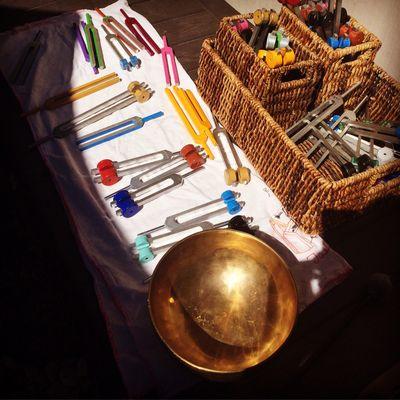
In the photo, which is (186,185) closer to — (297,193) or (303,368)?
(297,193)

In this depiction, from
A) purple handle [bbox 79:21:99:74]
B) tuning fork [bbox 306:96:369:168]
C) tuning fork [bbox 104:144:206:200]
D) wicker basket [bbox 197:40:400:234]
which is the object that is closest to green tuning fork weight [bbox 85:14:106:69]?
purple handle [bbox 79:21:99:74]

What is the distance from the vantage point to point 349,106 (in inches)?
59.9

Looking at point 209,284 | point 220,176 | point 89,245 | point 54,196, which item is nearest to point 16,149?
point 54,196

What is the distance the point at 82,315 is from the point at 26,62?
50.5 inches

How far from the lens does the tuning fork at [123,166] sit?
133 centimetres

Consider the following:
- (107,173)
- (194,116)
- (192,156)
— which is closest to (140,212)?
(107,173)

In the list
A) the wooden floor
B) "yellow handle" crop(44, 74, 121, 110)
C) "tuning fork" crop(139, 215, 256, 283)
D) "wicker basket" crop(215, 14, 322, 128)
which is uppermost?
"wicker basket" crop(215, 14, 322, 128)

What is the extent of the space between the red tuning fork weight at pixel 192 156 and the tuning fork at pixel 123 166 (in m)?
0.05

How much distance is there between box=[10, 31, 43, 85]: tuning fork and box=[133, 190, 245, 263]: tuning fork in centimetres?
103

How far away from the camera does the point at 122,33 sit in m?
1.91

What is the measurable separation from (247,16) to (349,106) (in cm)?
58

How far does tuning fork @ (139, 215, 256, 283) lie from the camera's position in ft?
3.83

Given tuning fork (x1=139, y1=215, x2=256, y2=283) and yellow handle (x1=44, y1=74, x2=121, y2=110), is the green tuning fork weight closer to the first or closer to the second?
yellow handle (x1=44, y1=74, x2=121, y2=110)

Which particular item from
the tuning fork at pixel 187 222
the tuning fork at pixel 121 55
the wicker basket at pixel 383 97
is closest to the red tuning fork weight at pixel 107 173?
the tuning fork at pixel 187 222
